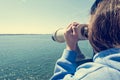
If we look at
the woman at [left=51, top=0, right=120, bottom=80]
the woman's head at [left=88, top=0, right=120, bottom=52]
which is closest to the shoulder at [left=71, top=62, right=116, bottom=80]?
the woman at [left=51, top=0, right=120, bottom=80]

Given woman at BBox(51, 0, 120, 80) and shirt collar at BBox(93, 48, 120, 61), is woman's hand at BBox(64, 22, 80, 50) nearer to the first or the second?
woman at BBox(51, 0, 120, 80)

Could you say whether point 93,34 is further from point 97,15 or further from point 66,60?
point 66,60

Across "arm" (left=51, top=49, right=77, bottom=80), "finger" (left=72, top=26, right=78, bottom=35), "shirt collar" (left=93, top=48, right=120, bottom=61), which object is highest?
"finger" (left=72, top=26, right=78, bottom=35)

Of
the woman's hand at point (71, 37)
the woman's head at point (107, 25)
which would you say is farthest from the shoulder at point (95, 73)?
the woman's hand at point (71, 37)

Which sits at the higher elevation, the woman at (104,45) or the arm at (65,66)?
the woman at (104,45)

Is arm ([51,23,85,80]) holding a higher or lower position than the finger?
lower

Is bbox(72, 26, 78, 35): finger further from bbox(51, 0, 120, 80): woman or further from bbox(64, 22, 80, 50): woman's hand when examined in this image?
bbox(51, 0, 120, 80): woman

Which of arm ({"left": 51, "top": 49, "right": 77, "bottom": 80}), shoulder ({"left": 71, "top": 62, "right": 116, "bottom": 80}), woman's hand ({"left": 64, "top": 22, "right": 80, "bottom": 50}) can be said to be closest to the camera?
shoulder ({"left": 71, "top": 62, "right": 116, "bottom": 80})

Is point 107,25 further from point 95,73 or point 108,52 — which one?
point 95,73

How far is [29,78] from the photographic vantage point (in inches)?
1929

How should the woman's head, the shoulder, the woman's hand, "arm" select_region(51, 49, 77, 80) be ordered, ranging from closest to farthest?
the shoulder < the woman's head < "arm" select_region(51, 49, 77, 80) < the woman's hand

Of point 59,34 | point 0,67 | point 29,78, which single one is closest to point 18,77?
point 29,78

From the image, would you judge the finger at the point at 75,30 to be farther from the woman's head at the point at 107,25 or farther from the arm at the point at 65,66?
the woman's head at the point at 107,25

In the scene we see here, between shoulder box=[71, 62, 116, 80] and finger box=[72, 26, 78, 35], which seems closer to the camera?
shoulder box=[71, 62, 116, 80]
